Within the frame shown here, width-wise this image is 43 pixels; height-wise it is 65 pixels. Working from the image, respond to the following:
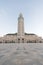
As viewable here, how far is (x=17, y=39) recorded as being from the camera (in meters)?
157

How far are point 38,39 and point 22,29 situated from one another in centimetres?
2523

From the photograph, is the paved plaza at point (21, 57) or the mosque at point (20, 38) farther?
the mosque at point (20, 38)

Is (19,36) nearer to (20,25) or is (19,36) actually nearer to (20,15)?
(20,25)

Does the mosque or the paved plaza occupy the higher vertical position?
the paved plaza

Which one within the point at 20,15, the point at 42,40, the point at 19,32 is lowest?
the point at 42,40

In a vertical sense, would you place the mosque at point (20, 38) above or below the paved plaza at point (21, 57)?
below

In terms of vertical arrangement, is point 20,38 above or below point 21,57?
below

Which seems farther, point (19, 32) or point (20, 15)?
point (20, 15)

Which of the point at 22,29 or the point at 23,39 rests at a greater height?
the point at 22,29

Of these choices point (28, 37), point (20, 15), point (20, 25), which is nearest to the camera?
point (20, 25)

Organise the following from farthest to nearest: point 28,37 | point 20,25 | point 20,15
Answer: point 20,15 → point 28,37 → point 20,25

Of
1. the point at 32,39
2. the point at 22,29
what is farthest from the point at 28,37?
the point at 22,29

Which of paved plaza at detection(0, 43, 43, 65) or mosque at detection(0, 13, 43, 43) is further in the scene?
mosque at detection(0, 13, 43, 43)

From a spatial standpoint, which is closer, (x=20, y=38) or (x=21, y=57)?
(x=21, y=57)
